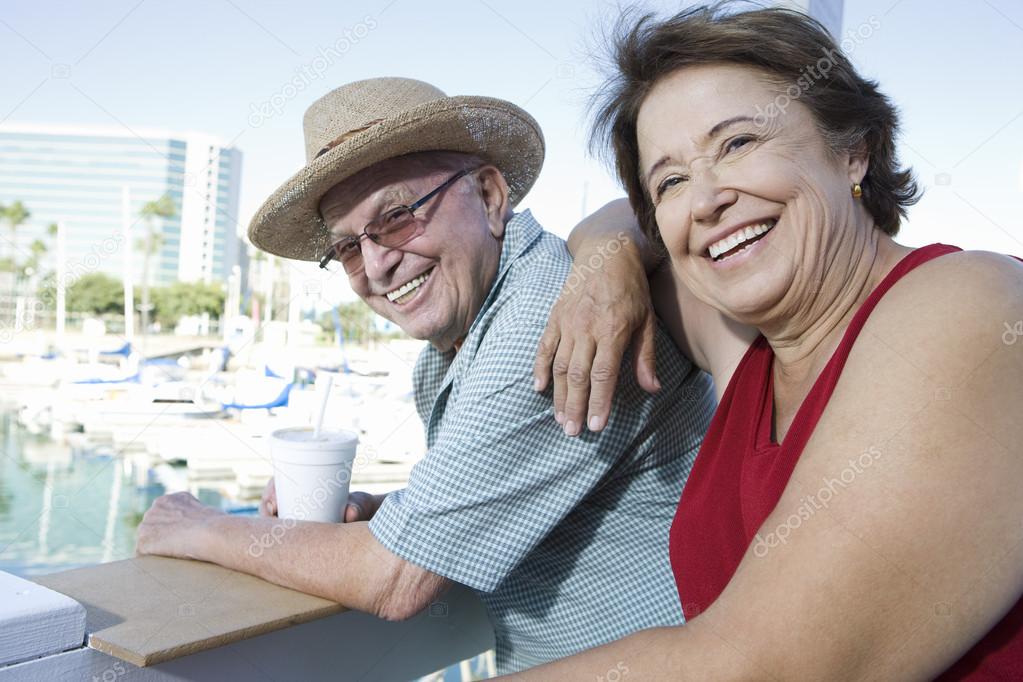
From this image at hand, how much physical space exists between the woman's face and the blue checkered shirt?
247 millimetres

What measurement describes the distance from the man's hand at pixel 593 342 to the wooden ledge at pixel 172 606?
0.43 meters

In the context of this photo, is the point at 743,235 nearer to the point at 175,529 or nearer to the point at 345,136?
the point at 345,136

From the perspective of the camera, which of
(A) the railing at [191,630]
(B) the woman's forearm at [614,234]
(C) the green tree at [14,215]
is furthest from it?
(C) the green tree at [14,215]

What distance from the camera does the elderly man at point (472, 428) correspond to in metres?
1.09

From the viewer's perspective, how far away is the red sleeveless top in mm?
862

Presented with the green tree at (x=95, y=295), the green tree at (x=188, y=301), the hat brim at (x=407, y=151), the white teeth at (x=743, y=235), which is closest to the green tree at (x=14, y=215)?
the green tree at (x=95, y=295)

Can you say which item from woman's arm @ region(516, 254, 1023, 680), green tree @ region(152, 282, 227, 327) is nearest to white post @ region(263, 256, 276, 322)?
green tree @ region(152, 282, 227, 327)

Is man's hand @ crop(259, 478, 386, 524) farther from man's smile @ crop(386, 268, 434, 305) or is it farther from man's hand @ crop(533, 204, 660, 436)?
man's hand @ crop(533, 204, 660, 436)

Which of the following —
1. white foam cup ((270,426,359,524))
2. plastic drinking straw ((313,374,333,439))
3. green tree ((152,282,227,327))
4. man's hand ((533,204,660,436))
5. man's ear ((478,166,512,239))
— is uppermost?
man's ear ((478,166,512,239))

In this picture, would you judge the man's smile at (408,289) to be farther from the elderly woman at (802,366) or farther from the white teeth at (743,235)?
the white teeth at (743,235)

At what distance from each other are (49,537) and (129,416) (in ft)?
12.7

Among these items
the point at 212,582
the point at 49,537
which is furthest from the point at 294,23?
the point at 212,582

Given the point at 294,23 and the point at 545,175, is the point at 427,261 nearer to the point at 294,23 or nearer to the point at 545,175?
the point at 545,175

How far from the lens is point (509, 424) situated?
1.10m
